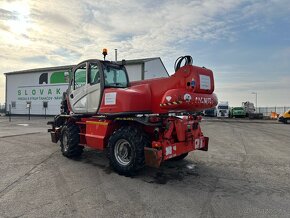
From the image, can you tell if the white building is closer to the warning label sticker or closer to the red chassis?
the red chassis

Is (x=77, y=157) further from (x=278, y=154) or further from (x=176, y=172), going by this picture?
(x=278, y=154)

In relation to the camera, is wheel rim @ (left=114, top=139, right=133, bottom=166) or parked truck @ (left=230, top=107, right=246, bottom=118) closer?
wheel rim @ (left=114, top=139, right=133, bottom=166)

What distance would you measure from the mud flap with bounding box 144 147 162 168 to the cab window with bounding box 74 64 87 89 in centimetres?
325

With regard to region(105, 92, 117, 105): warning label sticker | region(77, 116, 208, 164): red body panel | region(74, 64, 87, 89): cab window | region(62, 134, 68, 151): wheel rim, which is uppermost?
region(74, 64, 87, 89): cab window

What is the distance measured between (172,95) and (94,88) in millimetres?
2548

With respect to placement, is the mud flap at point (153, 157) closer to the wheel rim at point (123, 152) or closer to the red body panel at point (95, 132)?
the wheel rim at point (123, 152)

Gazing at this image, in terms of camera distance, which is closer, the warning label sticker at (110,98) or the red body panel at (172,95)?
the red body panel at (172,95)

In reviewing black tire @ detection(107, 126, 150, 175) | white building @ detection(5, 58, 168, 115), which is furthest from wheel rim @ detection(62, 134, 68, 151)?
white building @ detection(5, 58, 168, 115)

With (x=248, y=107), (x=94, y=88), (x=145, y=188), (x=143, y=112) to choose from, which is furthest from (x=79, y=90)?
(x=248, y=107)

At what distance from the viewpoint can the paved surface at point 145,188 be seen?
14.5 feet

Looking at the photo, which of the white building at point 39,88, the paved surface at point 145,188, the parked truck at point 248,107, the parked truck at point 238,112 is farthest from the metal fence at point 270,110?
the paved surface at point 145,188

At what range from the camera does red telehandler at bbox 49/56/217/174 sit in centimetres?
610

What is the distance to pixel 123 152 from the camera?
6.68m

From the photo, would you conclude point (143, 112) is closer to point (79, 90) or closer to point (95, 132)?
point (95, 132)
